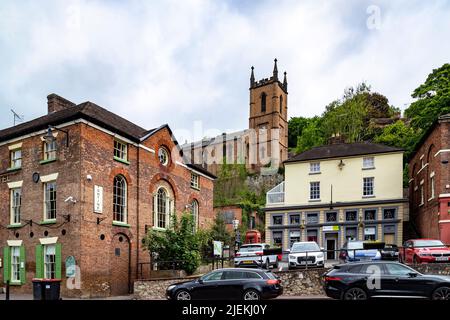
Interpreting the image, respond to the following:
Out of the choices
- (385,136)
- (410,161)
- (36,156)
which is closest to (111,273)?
(36,156)

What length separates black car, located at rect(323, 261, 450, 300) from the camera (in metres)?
13.2

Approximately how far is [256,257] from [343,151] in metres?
19.2

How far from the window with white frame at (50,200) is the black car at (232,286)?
9967mm

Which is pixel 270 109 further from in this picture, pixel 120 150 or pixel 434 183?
pixel 120 150

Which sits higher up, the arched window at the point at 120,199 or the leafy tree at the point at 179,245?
the arched window at the point at 120,199

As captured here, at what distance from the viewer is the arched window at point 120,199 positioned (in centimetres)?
2391

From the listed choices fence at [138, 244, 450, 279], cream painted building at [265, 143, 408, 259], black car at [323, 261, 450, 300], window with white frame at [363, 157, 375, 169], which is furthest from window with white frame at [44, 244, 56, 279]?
window with white frame at [363, 157, 375, 169]

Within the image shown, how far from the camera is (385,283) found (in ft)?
44.5

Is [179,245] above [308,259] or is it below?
above

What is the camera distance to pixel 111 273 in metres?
22.5

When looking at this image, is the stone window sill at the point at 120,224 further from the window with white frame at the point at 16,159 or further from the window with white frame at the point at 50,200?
the window with white frame at the point at 16,159

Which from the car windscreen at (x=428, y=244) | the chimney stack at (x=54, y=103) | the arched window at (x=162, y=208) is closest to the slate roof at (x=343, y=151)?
the arched window at (x=162, y=208)

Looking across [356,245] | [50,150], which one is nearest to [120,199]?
[50,150]
